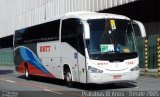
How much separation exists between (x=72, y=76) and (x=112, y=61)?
2362mm

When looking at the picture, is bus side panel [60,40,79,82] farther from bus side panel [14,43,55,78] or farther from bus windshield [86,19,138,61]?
bus side panel [14,43,55,78]

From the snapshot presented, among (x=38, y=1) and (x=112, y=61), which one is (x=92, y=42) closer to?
(x=112, y=61)

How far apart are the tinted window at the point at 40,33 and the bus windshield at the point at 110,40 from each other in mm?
3515

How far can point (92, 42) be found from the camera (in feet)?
54.3

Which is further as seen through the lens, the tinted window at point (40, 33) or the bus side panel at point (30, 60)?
the bus side panel at point (30, 60)

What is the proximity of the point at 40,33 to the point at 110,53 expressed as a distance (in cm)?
713

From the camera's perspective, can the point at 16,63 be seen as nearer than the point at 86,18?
No

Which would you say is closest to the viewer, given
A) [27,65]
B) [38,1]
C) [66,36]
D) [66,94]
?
[66,94]

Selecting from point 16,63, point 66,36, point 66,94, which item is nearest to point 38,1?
point 16,63

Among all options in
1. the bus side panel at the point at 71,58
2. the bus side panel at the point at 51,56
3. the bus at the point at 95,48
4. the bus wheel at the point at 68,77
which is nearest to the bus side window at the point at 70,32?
the bus at the point at 95,48

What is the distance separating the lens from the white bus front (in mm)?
16281

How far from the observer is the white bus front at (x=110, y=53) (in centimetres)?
1628

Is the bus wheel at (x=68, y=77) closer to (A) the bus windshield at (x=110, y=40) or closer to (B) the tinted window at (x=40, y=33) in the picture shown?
(B) the tinted window at (x=40, y=33)

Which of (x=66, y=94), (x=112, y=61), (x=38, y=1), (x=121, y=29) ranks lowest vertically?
(x=66, y=94)
